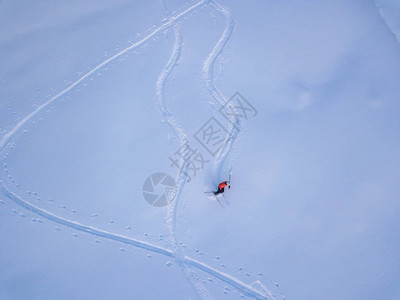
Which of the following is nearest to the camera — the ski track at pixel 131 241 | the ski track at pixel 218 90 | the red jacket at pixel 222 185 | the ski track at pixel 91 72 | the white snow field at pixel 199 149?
the ski track at pixel 131 241

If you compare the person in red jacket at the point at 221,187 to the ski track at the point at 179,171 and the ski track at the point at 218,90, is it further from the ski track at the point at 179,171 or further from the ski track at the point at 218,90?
the ski track at the point at 179,171

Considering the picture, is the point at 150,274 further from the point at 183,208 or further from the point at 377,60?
the point at 377,60

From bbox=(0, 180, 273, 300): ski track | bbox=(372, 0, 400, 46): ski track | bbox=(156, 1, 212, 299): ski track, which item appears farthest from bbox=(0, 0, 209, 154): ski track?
bbox=(372, 0, 400, 46): ski track

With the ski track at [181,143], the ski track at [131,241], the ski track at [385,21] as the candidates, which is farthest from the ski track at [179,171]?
the ski track at [385,21]

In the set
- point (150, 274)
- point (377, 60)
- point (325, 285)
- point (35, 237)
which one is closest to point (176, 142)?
point (150, 274)

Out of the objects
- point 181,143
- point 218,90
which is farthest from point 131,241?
point 218,90

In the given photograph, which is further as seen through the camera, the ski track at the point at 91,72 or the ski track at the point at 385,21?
the ski track at the point at 385,21

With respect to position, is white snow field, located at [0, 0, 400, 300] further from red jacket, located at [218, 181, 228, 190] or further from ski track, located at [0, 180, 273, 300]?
red jacket, located at [218, 181, 228, 190]

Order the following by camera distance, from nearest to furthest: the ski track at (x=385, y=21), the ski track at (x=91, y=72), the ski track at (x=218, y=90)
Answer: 1. the ski track at (x=218, y=90)
2. the ski track at (x=91, y=72)
3. the ski track at (x=385, y=21)

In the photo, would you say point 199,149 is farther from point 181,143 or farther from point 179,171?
point 179,171
